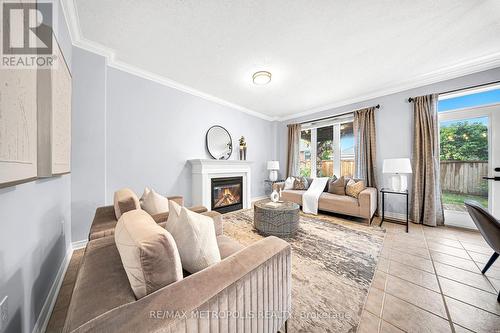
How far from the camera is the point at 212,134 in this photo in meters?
3.74

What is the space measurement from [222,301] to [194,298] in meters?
0.13

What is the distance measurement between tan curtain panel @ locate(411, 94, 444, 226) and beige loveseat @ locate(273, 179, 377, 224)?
26.0 inches

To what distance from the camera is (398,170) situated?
2.72 m

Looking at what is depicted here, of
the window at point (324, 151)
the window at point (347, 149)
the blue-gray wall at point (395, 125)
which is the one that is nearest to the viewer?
the blue-gray wall at point (395, 125)

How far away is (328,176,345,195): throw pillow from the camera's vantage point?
3.54 metres

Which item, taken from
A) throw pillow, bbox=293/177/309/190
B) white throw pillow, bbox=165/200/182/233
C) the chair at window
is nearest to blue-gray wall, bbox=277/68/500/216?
throw pillow, bbox=293/177/309/190

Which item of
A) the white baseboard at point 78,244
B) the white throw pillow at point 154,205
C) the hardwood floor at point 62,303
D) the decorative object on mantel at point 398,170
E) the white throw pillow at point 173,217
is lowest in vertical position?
the hardwood floor at point 62,303

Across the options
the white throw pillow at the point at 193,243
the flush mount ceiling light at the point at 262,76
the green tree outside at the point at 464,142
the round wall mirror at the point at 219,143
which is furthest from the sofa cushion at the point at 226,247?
the green tree outside at the point at 464,142

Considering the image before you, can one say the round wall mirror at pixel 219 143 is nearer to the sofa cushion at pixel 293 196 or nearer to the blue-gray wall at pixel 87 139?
the sofa cushion at pixel 293 196

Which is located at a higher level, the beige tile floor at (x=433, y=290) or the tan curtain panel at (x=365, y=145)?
the tan curtain panel at (x=365, y=145)

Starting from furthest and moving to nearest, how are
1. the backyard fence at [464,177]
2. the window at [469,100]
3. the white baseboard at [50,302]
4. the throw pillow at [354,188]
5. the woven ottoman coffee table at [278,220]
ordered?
the throw pillow at [354,188] < the backyard fence at [464,177] < the window at [469,100] < the woven ottoman coffee table at [278,220] < the white baseboard at [50,302]

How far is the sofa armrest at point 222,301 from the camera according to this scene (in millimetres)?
518

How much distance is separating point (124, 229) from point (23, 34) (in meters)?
1.26

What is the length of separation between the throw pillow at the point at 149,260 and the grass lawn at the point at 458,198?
4.39 m
